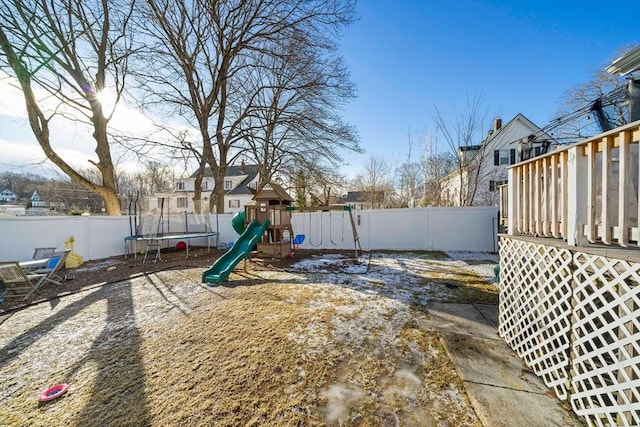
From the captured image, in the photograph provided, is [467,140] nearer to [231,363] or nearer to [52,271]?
[231,363]

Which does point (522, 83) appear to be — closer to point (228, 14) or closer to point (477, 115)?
point (477, 115)

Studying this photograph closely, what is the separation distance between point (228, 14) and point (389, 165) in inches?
527

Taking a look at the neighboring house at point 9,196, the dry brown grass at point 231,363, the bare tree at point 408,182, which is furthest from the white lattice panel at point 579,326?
the neighboring house at point 9,196

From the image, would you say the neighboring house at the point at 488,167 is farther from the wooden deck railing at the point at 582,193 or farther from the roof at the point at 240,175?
the roof at the point at 240,175

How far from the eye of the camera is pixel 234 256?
602 centimetres

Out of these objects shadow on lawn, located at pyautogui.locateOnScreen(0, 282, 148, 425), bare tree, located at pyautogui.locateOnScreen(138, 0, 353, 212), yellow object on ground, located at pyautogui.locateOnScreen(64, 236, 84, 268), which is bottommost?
shadow on lawn, located at pyautogui.locateOnScreen(0, 282, 148, 425)

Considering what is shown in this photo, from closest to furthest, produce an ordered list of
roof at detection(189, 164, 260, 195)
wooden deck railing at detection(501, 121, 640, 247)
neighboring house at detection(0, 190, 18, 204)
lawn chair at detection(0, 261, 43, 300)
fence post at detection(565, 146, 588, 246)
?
wooden deck railing at detection(501, 121, 640, 247) < fence post at detection(565, 146, 588, 246) < lawn chair at detection(0, 261, 43, 300) < roof at detection(189, 164, 260, 195) < neighboring house at detection(0, 190, 18, 204)

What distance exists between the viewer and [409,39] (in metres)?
8.49

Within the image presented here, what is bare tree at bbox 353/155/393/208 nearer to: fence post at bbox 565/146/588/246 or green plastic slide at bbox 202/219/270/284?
green plastic slide at bbox 202/219/270/284

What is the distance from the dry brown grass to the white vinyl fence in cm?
396

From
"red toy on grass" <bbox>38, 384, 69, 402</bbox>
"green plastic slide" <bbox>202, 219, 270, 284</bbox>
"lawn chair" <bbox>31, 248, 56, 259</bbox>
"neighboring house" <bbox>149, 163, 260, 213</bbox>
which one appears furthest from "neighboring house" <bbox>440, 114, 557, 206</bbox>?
"neighboring house" <bbox>149, 163, 260, 213</bbox>

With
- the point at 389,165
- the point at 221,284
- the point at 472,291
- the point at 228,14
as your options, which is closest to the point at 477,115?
the point at 389,165

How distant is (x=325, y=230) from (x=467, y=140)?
27.2 ft

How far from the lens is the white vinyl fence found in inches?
252
